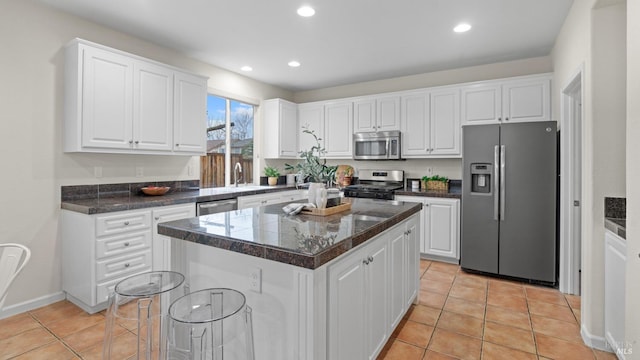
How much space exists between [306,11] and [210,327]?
107 inches

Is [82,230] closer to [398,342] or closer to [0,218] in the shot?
[0,218]

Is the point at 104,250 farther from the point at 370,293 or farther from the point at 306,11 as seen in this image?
the point at 306,11

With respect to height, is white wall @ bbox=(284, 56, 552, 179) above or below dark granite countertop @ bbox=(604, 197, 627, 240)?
above

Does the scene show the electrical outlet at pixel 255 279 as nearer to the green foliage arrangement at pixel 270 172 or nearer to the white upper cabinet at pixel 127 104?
the white upper cabinet at pixel 127 104

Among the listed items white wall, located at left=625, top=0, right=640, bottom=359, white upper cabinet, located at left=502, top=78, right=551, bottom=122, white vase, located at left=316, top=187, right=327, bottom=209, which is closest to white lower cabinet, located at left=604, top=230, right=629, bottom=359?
white wall, located at left=625, top=0, right=640, bottom=359

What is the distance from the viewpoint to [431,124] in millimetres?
4492

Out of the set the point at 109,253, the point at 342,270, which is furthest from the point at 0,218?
the point at 342,270

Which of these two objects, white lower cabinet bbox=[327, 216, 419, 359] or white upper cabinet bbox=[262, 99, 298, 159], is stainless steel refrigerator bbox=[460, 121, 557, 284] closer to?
white lower cabinet bbox=[327, 216, 419, 359]

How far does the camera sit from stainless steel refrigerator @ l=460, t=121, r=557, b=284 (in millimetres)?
3354

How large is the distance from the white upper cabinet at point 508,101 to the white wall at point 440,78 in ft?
1.33

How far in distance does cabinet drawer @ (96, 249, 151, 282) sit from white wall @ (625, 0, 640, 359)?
135 inches

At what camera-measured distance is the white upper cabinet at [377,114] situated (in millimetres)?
4770

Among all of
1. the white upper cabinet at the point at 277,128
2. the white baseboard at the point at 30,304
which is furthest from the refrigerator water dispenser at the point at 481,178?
the white baseboard at the point at 30,304

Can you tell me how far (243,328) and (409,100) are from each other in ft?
13.3
